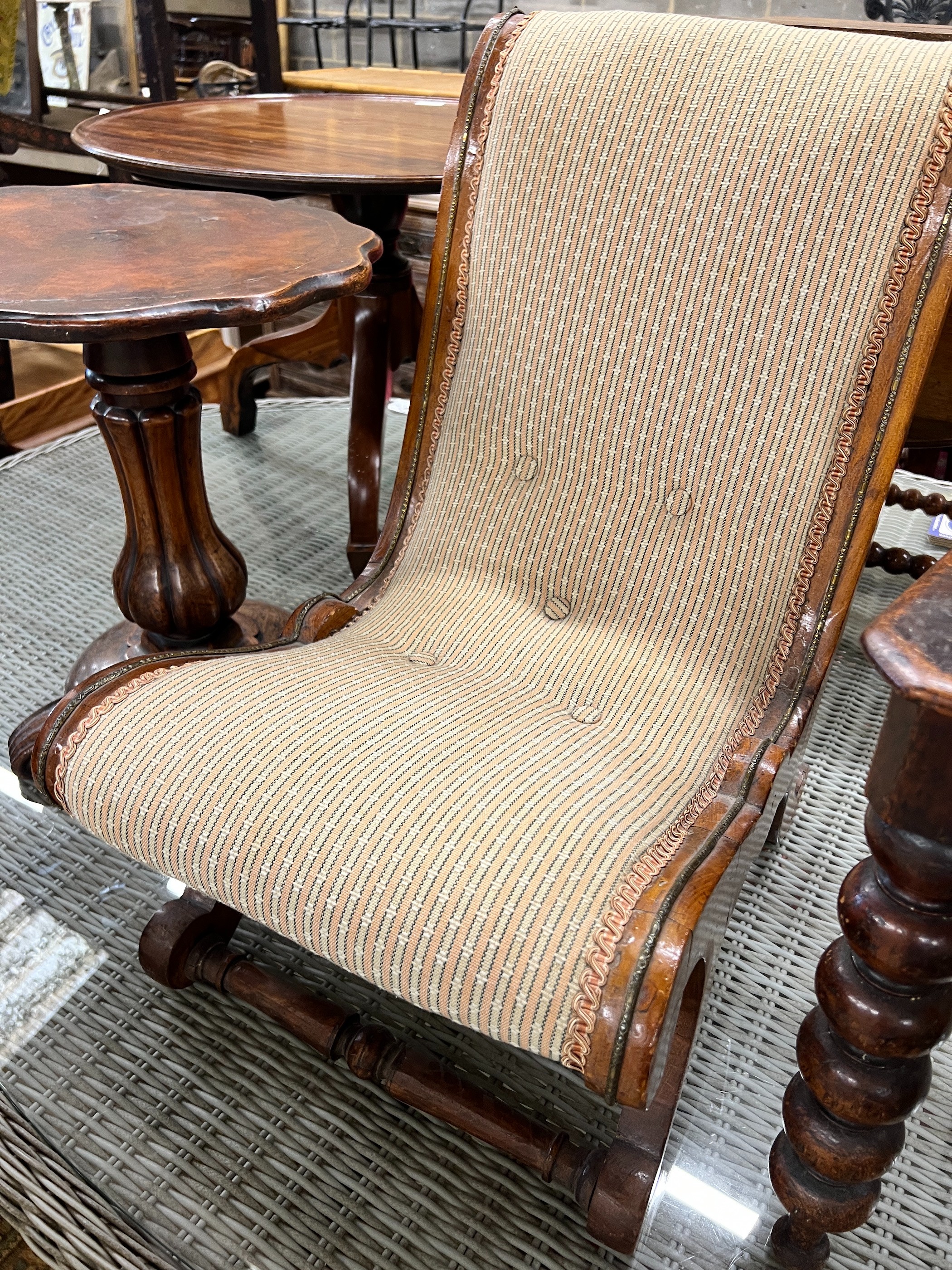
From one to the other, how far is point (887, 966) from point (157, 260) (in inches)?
35.2

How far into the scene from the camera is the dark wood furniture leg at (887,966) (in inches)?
19.6

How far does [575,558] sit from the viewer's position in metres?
1.06

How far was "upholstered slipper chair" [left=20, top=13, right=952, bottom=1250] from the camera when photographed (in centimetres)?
68

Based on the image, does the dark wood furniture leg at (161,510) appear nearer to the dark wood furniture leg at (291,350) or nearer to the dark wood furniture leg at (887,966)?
the dark wood furniture leg at (291,350)

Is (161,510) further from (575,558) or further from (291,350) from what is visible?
(291,350)

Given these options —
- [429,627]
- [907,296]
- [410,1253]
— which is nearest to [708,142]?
[907,296]

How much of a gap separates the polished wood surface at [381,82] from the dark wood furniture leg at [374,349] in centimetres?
60

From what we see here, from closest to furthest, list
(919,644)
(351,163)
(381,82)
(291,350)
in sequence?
(919,644) < (351,163) < (291,350) < (381,82)

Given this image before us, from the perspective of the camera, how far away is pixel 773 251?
3.10 ft

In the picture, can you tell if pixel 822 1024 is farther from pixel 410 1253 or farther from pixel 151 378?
pixel 151 378

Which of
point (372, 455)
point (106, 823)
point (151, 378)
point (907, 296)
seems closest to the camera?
point (106, 823)

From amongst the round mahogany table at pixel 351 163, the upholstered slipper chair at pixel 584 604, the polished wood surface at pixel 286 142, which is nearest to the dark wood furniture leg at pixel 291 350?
the round mahogany table at pixel 351 163

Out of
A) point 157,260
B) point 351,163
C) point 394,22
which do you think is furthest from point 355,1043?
point 394,22

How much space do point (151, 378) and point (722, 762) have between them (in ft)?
2.45
